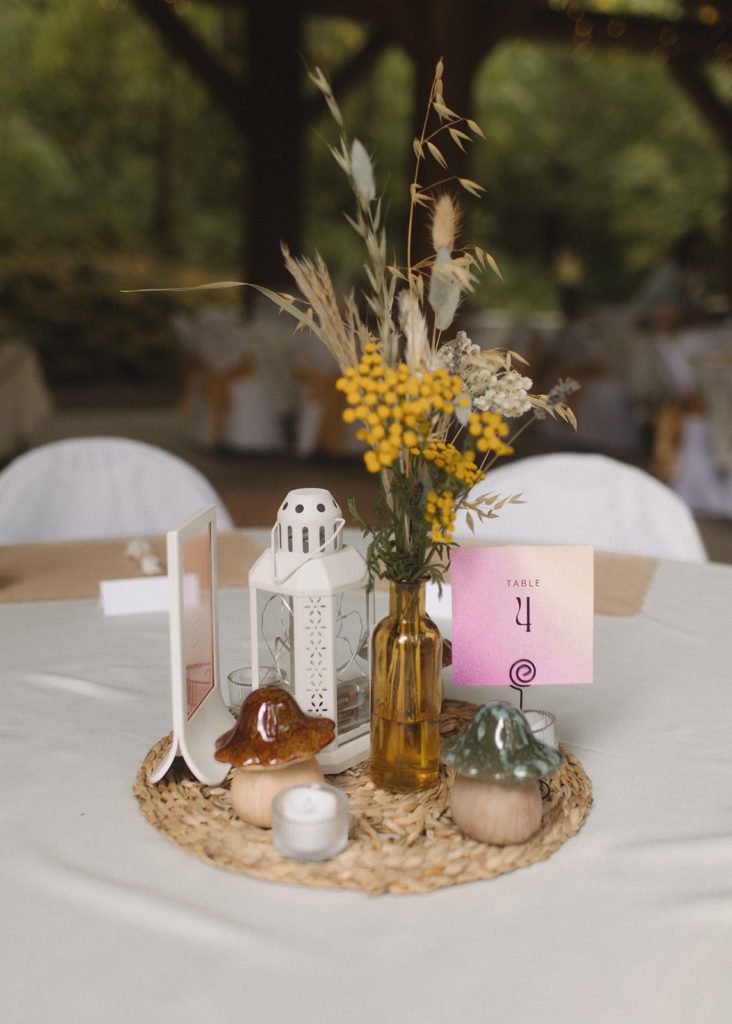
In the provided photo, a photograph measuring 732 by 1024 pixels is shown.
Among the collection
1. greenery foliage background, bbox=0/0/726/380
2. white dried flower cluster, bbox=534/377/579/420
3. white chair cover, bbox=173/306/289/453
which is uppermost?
greenery foliage background, bbox=0/0/726/380

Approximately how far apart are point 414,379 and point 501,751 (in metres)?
0.28

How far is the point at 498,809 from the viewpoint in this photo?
82 centimetres

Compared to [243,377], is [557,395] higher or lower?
lower

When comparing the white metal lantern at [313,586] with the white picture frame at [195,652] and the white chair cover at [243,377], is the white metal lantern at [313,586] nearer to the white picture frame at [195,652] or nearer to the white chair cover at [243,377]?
the white picture frame at [195,652]

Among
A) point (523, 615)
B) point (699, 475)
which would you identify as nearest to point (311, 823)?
point (523, 615)

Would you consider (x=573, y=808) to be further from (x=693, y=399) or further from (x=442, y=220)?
(x=693, y=399)

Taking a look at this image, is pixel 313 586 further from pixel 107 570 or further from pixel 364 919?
pixel 107 570

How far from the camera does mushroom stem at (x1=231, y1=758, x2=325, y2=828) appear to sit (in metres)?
0.85

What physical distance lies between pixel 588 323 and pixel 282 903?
6.86 m

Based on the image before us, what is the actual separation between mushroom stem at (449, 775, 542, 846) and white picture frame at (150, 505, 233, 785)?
23 centimetres

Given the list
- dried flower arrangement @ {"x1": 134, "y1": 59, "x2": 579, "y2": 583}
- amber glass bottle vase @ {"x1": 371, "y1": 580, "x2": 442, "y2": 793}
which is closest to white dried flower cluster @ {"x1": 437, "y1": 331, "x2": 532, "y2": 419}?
dried flower arrangement @ {"x1": 134, "y1": 59, "x2": 579, "y2": 583}

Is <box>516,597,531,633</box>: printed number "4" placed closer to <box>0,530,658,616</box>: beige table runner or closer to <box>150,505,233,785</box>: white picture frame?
<box>150,505,233,785</box>: white picture frame

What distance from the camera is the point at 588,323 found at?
23.9 ft

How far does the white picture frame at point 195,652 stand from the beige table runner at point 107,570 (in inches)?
24.9
